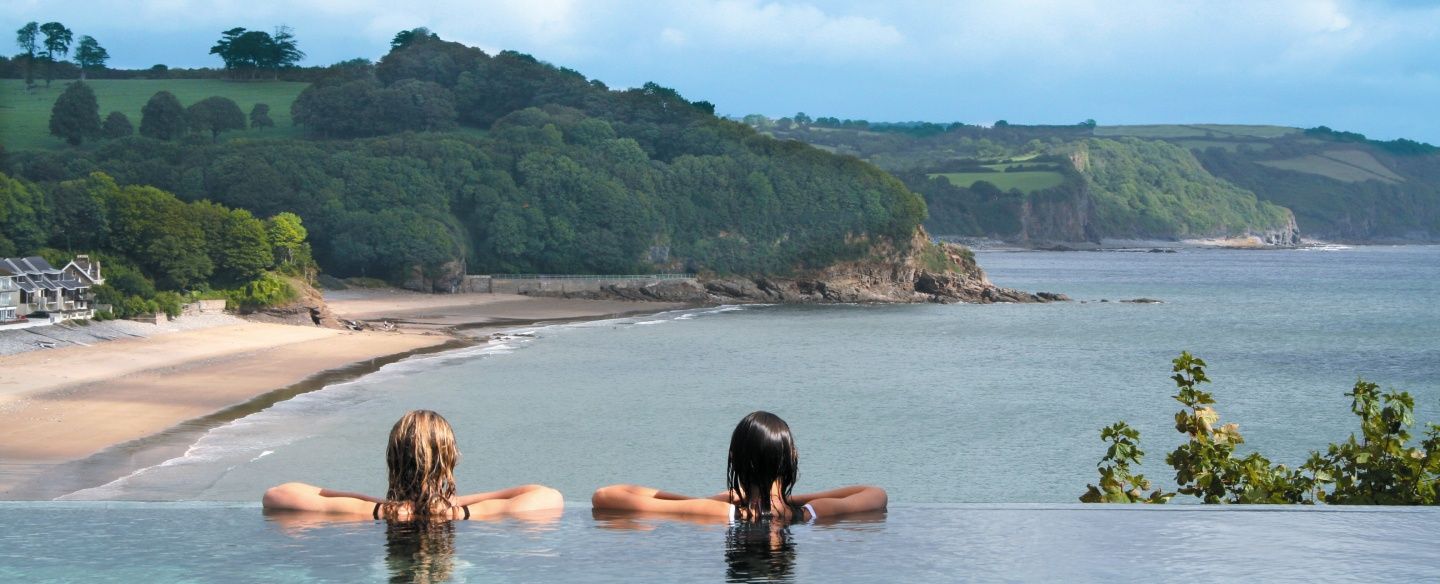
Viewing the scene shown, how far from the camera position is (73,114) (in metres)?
129

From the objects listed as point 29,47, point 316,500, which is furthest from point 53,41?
point 316,500

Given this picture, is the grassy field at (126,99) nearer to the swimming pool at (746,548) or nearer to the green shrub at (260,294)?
the green shrub at (260,294)

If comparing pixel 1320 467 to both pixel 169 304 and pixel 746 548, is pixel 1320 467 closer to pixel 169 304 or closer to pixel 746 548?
pixel 746 548

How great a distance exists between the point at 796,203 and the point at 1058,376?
76267 millimetres

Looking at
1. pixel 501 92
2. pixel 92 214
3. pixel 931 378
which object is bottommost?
pixel 931 378

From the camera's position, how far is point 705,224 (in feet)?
401

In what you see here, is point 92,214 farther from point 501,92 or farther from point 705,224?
point 501,92

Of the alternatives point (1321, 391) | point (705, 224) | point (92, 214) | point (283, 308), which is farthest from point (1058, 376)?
point (705, 224)

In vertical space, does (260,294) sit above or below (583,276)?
above

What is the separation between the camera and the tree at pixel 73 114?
421 ft

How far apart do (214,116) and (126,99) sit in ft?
55.3

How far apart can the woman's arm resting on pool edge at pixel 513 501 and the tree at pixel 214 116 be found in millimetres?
135147

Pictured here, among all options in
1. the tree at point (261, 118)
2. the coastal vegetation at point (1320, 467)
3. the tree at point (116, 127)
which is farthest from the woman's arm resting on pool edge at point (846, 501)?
the tree at point (261, 118)

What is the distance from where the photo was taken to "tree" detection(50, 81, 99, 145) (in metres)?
128
